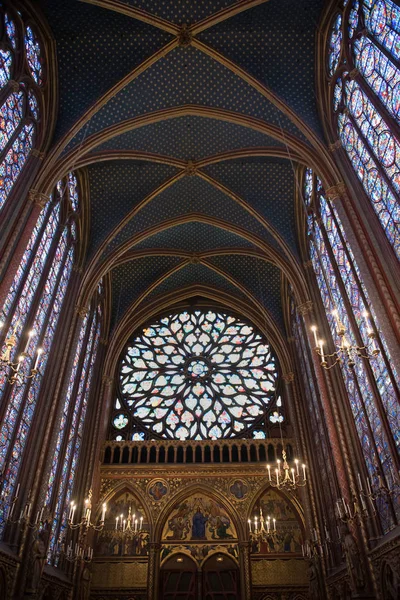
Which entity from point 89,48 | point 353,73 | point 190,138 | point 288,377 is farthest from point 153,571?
point 89,48

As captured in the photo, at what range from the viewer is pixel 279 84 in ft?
46.4

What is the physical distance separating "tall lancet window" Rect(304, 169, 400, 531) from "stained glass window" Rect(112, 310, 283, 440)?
7.01 m

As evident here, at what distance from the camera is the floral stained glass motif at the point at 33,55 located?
490 inches

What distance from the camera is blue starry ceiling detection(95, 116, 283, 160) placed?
15617mm

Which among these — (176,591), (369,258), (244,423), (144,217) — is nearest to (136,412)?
(244,423)

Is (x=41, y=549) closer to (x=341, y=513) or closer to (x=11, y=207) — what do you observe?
(x=341, y=513)

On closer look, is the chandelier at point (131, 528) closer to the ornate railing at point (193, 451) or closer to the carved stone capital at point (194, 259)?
the ornate railing at point (193, 451)

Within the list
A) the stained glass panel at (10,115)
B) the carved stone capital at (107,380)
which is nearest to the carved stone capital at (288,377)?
the carved stone capital at (107,380)

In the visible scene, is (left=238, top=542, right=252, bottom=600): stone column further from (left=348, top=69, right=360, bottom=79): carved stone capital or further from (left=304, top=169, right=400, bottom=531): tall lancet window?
(left=348, top=69, right=360, bottom=79): carved stone capital

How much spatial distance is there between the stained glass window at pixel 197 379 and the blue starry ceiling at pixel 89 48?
38.8 feet

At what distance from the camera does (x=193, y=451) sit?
18750 millimetres

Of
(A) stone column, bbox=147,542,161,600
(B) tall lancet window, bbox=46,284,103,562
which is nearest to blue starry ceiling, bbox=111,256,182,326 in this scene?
(B) tall lancet window, bbox=46,284,103,562

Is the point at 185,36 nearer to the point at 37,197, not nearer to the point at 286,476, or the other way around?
the point at 37,197

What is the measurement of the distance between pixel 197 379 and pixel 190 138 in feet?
35.2
